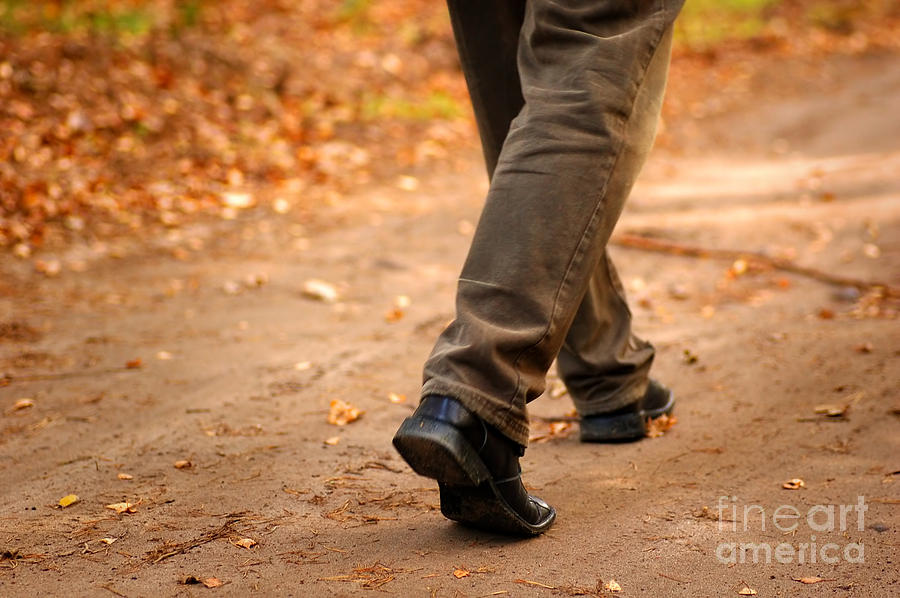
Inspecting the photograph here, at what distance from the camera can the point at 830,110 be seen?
29.6ft

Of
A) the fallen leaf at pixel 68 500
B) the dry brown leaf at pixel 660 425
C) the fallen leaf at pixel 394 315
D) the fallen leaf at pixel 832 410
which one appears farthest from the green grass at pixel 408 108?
the fallen leaf at pixel 68 500

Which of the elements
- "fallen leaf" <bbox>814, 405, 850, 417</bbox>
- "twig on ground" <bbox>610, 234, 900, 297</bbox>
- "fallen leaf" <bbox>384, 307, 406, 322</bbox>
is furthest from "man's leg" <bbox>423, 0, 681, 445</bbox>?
"twig on ground" <bbox>610, 234, 900, 297</bbox>

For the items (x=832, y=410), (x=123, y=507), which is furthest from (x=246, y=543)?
(x=832, y=410)

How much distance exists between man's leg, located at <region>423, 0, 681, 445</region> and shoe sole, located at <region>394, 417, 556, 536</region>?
0.22 ft

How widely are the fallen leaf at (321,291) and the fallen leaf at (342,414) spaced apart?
1.33 meters

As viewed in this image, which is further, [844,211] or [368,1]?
[368,1]

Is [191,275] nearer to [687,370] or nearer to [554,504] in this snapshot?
[687,370]

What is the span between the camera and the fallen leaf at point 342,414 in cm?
240

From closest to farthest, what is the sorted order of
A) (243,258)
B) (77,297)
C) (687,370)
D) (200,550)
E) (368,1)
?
(200,550) < (687,370) < (77,297) < (243,258) < (368,1)

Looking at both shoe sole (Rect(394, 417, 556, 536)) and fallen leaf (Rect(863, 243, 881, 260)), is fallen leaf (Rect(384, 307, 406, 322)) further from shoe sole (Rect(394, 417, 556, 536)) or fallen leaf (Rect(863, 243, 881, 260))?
fallen leaf (Rect(863, 243, 881, 260))

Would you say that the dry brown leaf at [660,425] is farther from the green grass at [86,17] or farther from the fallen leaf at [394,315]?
the green grass at [86,17]

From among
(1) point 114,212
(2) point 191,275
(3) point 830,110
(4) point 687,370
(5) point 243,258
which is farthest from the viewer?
(3) point 830,110

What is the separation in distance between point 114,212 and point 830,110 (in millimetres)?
7279

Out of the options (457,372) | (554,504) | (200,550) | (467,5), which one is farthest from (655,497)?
(467,5)
